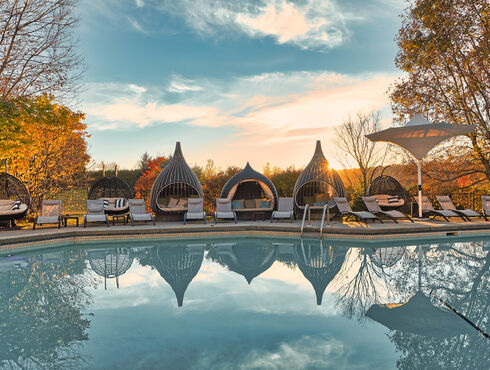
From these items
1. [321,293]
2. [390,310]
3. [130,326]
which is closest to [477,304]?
[390,310]

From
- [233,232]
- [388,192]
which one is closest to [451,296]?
[233,232]

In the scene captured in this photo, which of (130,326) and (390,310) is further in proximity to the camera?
(390,310)

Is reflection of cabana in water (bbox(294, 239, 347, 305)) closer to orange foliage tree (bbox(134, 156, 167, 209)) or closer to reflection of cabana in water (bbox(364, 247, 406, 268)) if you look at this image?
reflection of cabana in water (bbox(364, 247, 406, 268))

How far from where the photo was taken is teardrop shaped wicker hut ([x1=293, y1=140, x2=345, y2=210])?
12.3 m

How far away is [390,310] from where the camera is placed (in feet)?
13.3

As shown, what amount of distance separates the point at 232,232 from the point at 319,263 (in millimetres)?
3933

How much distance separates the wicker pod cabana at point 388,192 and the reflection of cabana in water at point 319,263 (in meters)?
5.13

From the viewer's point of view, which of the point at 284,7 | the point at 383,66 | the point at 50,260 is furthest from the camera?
the point at 383,66

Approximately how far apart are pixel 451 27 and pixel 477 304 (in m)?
12.4

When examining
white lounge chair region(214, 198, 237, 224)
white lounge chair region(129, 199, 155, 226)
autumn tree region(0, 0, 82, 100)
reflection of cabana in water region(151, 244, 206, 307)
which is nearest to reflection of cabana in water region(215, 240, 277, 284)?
reflection of cabana in water region(151, 244, 206, 307)

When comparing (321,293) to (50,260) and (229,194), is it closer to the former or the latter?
(50,260)

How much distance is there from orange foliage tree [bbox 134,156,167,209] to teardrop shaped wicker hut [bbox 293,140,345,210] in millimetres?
6678

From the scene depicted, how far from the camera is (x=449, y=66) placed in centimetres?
1384

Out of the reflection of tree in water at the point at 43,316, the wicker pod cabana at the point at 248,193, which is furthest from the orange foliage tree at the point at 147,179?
the reflection of tree in water at the point at 43,316
